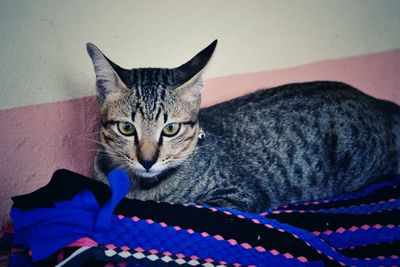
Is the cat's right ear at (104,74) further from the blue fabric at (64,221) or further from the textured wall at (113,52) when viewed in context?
the blue fabric at (64,221)

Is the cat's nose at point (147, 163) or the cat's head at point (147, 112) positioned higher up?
the cat's head at point (147, 112)

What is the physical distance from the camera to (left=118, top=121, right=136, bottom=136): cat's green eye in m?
1.23

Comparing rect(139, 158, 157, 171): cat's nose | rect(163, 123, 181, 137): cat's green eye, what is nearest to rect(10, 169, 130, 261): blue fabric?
rect(139, 158, 157, 171): cat's nose

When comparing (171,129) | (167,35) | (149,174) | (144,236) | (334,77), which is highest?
(167,35)

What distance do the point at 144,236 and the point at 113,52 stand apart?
2.48ft

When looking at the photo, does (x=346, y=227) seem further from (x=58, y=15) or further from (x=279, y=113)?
(x=58, y=15)

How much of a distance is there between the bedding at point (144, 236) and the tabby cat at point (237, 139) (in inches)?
7.2

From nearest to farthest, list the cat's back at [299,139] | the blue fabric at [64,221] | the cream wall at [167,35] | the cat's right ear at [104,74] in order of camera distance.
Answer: the blue fabric at [64,221], the cat's right ear at [104,74], the cream wall at [167,35], the cat's back at [299,139]

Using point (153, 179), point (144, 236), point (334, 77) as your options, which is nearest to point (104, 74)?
point (153, 179)

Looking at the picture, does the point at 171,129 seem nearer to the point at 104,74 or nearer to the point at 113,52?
the point at 104,74

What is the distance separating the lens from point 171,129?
1268 mm

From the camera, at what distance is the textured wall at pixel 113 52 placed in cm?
129

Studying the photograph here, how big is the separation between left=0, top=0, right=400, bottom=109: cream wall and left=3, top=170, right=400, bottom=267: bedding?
0.45 meters

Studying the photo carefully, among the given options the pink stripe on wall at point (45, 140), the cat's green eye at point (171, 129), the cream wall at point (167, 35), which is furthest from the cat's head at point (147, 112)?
the cream wall at point (167, 35)
